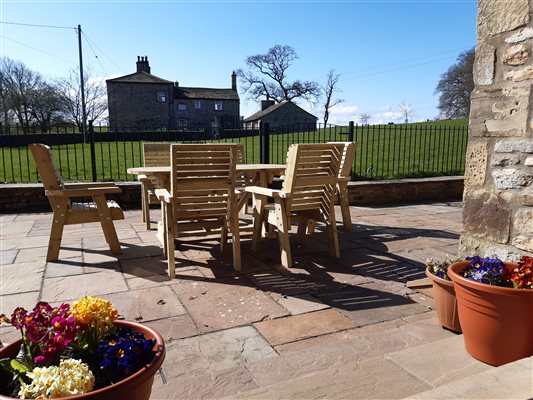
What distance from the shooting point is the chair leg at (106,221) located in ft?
11.9

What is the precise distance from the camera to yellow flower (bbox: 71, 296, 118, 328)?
3.89 feet

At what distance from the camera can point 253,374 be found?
182 centimetres

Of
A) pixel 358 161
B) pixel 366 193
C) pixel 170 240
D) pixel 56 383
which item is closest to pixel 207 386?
pixel 56 383

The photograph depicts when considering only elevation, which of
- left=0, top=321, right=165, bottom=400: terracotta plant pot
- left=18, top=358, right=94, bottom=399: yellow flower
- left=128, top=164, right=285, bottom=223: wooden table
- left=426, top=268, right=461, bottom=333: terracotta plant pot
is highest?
left=128, top=164, right=285, bottom=223: wooden table

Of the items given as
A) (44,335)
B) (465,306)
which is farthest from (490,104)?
(44,335)

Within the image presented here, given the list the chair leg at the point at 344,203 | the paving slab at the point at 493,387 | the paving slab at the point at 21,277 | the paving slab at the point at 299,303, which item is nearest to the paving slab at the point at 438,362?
the paving slab at the point at 493,387

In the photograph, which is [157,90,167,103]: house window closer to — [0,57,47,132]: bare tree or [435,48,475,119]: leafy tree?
[0,57,47,132]: bare tree

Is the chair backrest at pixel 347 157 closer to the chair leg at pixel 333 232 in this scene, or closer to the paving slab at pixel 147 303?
the chair leg at pixel 333 232

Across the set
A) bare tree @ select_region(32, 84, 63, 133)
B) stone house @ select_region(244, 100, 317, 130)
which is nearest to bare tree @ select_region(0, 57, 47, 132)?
bare tree @ select_region(32, 84, 63, 133)

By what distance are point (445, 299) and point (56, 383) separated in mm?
1933

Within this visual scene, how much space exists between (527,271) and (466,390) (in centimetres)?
74

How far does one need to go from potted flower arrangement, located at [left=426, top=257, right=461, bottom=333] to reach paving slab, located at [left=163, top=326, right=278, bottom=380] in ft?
3.23

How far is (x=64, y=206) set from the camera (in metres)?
3.49

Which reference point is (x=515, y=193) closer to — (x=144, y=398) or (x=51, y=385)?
(x=144, y=398)
